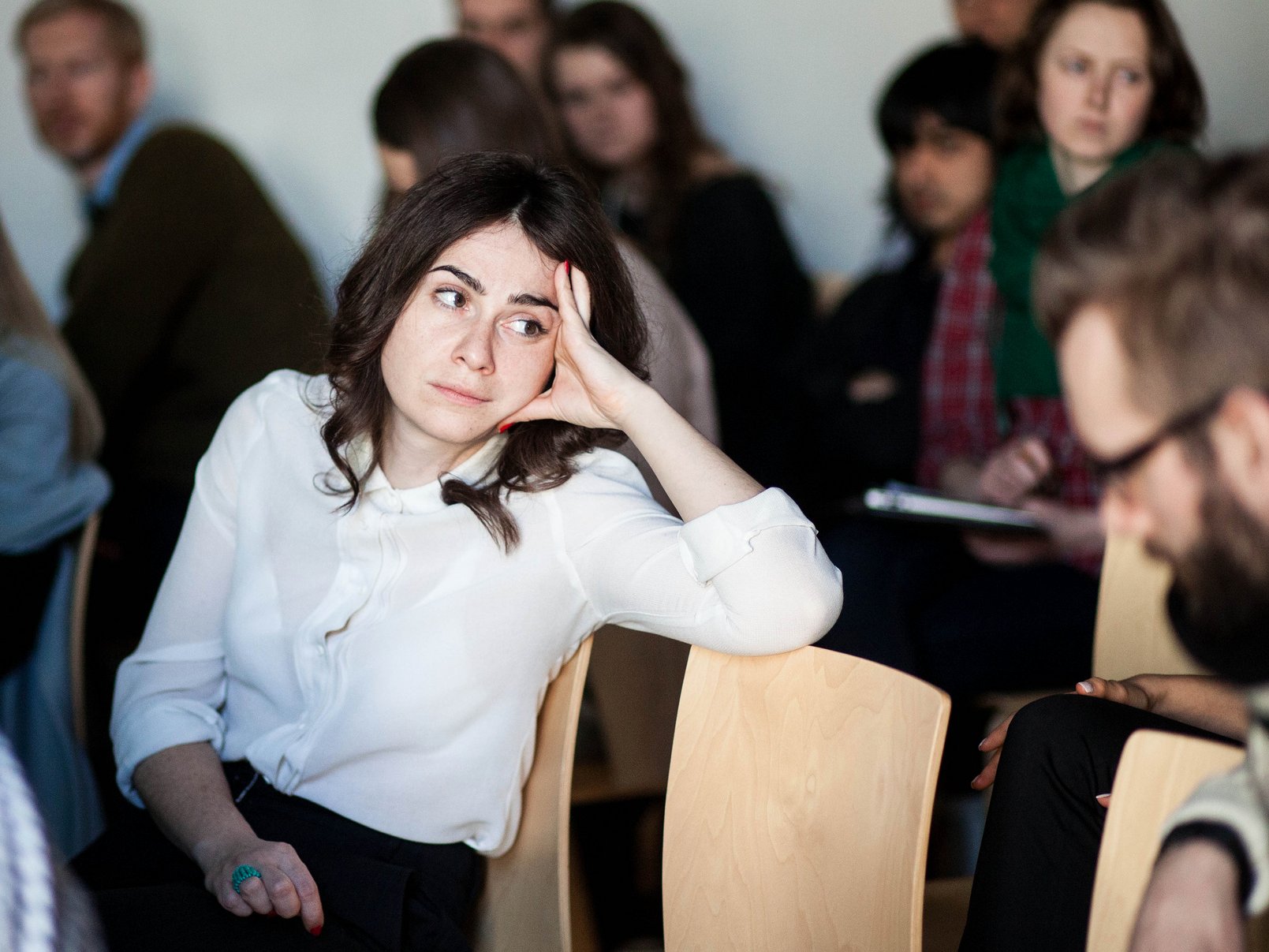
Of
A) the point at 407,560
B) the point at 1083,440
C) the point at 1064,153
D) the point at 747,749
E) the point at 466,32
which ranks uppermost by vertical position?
the point at 466,32

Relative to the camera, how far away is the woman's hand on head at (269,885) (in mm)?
1180

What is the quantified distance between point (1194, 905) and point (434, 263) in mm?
934

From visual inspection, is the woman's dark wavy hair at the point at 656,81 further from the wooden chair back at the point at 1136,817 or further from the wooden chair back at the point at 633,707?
the wooden chair back at the point at 1136,817

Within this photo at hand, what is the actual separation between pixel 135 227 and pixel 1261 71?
229 centimetres

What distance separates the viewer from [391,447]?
4.61 feet

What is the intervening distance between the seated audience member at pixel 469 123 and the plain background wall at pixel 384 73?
0.75 metres

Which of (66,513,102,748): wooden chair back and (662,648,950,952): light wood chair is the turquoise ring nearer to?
(662,648,950,952): light wood chair

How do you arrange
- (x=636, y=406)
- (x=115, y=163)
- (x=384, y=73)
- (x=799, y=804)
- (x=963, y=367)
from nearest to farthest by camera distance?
(x=799, y=804), (x=636, y=406), (x=963, y=367), (x=115, y=163), (x=384, y=73)

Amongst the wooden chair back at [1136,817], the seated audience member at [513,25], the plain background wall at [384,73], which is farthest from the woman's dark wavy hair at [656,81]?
the wooden chair back at [1136,817]

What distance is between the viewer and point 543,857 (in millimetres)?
1340

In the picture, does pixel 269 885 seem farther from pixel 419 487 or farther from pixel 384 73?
pixel 384 73

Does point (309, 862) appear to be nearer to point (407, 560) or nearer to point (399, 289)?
point (407, 560)

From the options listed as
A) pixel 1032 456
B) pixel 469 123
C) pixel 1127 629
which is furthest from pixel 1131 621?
pixel 469 123

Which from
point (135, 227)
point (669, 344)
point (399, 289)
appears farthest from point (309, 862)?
point (135, 227)
